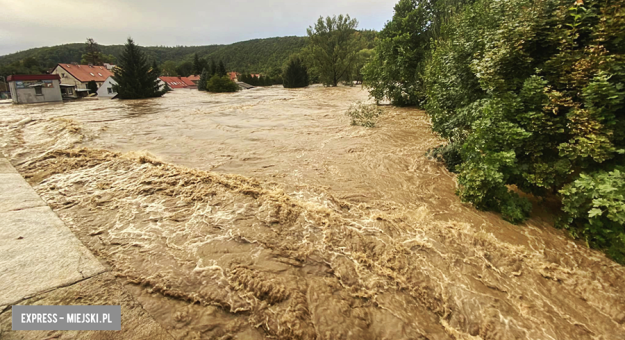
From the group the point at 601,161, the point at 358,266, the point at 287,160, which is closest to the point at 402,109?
the point at 287,160

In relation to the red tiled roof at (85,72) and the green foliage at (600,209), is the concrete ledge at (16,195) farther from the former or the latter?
the red tiled roof at (85,72)

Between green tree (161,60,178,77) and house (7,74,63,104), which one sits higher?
green tree (161,60,178,77)

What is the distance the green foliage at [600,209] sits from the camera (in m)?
3.47

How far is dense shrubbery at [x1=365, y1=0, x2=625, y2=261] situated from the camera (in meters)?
3.75

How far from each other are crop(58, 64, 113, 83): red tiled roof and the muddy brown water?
5258 centimetres

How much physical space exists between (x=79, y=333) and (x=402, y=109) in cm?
1782

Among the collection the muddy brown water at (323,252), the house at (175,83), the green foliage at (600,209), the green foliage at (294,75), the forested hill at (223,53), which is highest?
the forested hill at (223,53)

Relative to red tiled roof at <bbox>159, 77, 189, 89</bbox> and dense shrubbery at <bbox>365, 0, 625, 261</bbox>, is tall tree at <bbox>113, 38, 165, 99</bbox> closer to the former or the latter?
red tiled roof at <bbox>159, 77, 189, 89</bbox>

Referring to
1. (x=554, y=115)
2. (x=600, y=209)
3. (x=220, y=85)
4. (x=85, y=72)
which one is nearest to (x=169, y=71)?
(x=85, y=72)

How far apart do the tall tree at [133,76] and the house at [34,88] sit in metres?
4.99

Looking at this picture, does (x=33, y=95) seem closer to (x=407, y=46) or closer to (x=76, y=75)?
(x=76, y=75)

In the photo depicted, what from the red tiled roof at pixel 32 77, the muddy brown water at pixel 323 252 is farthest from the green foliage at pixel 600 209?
the red tiled roof at pixel 32 77

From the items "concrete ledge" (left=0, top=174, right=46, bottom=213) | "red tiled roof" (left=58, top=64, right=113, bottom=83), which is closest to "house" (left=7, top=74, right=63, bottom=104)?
"red tiled roof" (left=58, top=64, right=113, bottom=83)

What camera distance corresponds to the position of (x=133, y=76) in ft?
99.1
